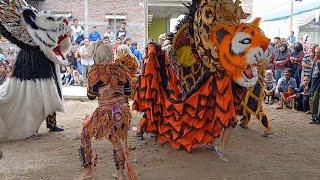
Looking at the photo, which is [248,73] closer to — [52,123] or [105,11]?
[52,123]

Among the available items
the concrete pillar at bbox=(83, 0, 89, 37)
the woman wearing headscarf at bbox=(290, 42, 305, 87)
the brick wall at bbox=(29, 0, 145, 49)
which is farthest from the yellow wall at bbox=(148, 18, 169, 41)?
the woman wearing headscarf at bbox=(290, 42, 305, 87)

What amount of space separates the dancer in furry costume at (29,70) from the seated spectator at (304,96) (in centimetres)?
541

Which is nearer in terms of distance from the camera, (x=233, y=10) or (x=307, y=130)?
(x=233, y=10)

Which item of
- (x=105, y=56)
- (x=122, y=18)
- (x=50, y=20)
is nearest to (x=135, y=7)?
(x=122, y=18)

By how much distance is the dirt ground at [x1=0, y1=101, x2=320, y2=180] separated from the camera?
5.04 metres

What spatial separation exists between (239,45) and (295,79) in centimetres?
574

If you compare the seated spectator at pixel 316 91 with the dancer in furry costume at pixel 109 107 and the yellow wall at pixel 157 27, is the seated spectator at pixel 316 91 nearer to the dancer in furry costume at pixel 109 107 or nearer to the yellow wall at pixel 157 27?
the dancer in furry costume at pixel 109 107

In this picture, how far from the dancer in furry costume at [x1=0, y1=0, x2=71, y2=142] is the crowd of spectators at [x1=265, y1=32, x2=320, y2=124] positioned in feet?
16.5

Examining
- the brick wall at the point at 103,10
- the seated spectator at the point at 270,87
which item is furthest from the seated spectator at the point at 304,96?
the brick wall at the point at 103,10

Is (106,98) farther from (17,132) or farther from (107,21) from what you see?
(107,21)

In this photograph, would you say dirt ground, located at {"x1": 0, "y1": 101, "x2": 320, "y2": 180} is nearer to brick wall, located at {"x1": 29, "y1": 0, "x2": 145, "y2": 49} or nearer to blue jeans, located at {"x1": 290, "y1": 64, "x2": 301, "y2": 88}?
blue jeans, located at {"x1": 290, "y1": 64, "x2": 301, "y2": 88}

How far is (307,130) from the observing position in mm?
7734

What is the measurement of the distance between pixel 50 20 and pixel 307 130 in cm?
484

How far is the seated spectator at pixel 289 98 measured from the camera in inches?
390
